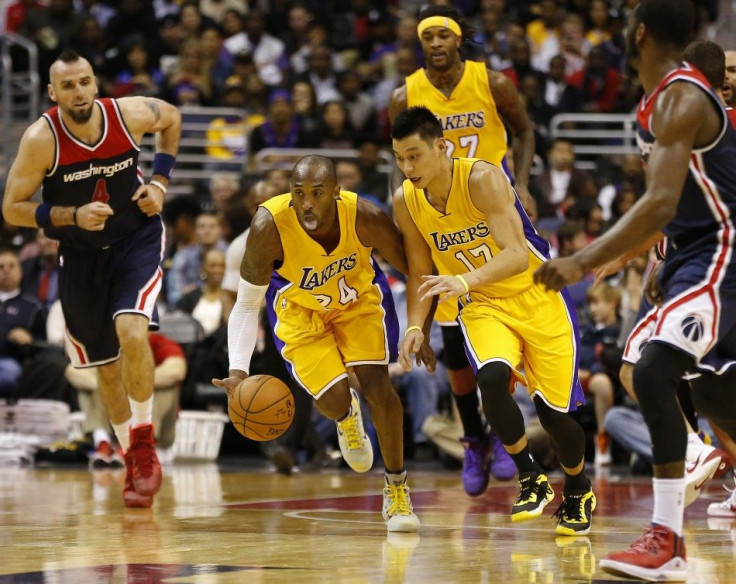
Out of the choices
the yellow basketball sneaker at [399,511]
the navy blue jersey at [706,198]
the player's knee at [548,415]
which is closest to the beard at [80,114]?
the yellow basketball sneaker at [399,511]

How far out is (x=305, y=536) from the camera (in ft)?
18.8

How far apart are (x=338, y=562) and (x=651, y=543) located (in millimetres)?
1170

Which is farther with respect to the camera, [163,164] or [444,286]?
[163,164]

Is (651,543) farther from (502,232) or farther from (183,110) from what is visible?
(183,110)

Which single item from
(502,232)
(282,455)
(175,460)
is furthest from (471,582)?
(175,460)

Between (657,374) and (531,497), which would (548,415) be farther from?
(657,374)

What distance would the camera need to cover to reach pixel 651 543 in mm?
4434

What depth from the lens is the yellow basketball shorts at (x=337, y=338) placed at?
20.6ft

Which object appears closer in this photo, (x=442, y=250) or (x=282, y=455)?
(x=442, y=250)

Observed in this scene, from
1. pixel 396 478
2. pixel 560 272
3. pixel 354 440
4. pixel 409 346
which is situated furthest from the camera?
pixel 354 440

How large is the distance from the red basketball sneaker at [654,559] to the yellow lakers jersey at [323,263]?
2233mm

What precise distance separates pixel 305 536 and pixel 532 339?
1.35 meters

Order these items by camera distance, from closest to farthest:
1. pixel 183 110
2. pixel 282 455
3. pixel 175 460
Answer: pixel 282 455, pixel 175 460, pixel 183 110

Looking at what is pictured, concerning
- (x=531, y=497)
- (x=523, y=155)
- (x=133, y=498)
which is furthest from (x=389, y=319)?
(x=133, y=498)
